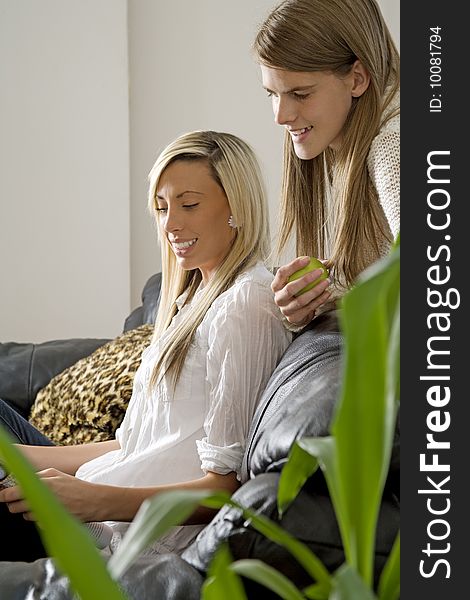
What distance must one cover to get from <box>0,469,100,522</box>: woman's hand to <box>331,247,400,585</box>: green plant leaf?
0.95 m

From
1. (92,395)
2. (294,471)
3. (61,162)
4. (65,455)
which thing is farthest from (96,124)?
(294,471)

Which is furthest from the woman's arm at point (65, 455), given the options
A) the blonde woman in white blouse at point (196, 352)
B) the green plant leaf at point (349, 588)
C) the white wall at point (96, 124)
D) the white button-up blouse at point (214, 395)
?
the white wall at point (96, 124)

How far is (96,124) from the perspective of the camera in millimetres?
4066

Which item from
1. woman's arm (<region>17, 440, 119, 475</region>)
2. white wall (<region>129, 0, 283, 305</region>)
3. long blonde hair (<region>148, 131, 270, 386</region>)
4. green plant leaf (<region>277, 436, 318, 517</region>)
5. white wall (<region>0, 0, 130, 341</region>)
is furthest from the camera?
white wall (<region>129, 0, 283, 305</region>)

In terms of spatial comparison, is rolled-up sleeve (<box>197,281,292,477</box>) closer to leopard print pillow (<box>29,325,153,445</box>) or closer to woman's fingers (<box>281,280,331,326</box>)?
woman's fingers (<box>281,280,331,326</box>)

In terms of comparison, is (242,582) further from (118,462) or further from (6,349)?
(6,349)

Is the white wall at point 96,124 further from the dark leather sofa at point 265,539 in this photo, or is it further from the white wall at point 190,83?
the dark leather sofa at point 265,539

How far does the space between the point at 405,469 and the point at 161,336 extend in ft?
4.41

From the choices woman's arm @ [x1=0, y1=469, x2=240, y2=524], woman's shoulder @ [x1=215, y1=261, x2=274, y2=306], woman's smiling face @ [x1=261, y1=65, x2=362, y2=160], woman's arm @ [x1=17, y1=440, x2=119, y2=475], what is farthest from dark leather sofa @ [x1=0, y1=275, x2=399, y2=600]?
woman's arm @ [x1=17, y1=440, x2=119, y2=475]

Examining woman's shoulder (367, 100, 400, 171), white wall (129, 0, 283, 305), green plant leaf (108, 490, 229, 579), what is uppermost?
white wall (129, 0, 283, 305)

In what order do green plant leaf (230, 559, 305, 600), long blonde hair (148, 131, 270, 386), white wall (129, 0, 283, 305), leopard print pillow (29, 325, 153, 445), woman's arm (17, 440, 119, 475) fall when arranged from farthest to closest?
1. white wall (129, 0, 283, 305)
2. leopard print pillow (29, 325, 153, 445)
3. woman's arm (17, 440, 119, 475)
4. long blonde hair (148, 131, 270, 386)
5. green plant leaf (230, 559, 305, 600)

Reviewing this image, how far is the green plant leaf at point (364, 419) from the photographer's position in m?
0.59

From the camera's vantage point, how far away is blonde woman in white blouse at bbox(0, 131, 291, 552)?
162cm

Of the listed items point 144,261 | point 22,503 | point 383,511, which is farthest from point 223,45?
point 383,511
